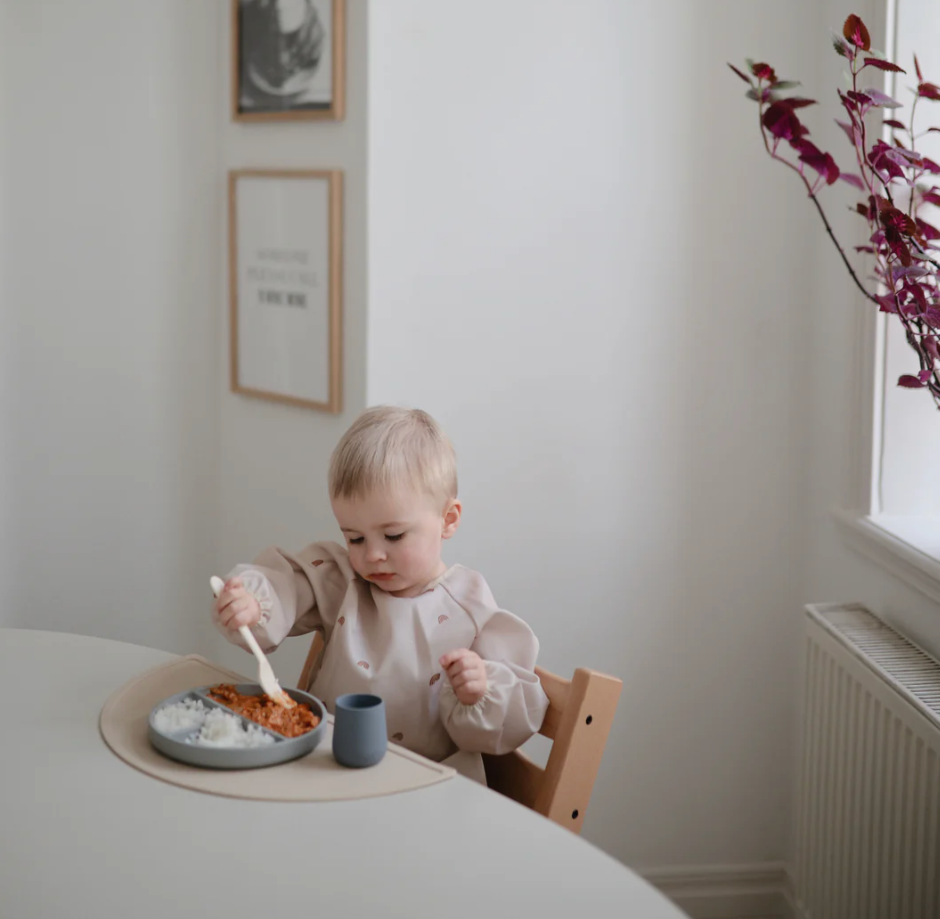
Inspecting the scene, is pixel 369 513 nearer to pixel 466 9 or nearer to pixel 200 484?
pixel 466 9

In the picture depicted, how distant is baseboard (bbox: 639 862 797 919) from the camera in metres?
2.44

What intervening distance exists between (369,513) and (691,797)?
1.22m

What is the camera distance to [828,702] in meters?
1.97

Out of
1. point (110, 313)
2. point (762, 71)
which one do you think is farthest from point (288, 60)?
point (762, 71)

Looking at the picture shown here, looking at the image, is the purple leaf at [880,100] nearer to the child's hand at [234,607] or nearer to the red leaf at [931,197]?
the red leaf at [931,197]

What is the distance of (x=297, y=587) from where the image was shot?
1.70 m

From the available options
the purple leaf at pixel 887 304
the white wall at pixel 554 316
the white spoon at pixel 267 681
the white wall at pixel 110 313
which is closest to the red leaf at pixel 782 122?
the purple leaf at pixel 887 304

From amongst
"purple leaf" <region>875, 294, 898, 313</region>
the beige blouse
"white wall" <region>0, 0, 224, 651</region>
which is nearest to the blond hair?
the beige blouse

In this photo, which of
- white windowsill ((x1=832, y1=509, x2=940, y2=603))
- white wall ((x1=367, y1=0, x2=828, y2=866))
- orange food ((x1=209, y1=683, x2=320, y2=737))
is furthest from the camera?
white wall ((x1=367, y1=0, x2=828, y2=866))

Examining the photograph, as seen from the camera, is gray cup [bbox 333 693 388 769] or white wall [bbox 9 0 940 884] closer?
gray cup [bbox 333 693 388 769]

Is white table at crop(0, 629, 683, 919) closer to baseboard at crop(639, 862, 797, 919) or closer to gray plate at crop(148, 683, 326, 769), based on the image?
gray plate at crop(148, 683, 326, 769)

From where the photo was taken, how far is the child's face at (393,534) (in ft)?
5.14

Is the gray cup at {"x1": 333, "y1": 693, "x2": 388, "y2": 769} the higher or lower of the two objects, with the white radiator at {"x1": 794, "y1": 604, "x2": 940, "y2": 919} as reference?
higher

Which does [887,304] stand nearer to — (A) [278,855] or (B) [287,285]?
(A) [278,855]
